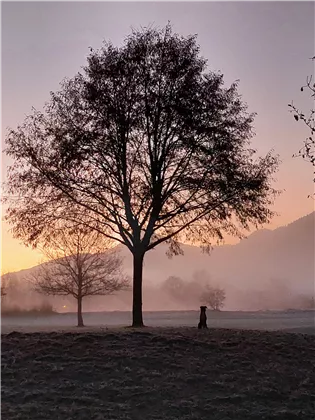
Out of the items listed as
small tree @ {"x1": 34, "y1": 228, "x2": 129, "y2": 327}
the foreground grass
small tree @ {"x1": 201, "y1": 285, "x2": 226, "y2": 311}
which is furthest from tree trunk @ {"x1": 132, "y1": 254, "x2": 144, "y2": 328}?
small tree @ {"x1": 201, "y1": 285, "x2": 226, "y2": 311}

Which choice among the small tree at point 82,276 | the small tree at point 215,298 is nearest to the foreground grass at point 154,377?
the small tree at point 82,276

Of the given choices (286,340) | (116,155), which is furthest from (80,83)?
(286,340)

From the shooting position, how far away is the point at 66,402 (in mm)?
11977

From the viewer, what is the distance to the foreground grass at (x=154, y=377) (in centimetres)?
1156

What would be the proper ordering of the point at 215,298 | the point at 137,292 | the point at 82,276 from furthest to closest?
the point at 215,298
the point at 82,276
the point at 137,292

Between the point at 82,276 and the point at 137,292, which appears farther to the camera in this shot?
the point at 82,276

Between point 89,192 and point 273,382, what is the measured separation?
13.9 metres

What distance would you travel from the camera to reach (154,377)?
1333 cm

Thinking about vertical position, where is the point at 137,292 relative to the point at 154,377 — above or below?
above

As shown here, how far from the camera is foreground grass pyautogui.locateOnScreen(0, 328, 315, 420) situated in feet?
37.9

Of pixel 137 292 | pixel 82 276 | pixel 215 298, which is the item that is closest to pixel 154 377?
pixel 137 292

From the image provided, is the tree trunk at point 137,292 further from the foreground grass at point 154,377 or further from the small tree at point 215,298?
the small tree at point 215,298

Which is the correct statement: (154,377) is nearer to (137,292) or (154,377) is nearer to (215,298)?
(137,292)

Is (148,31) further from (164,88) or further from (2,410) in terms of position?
(2,410)
